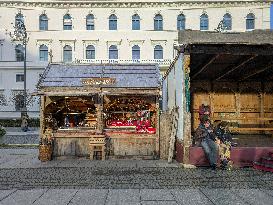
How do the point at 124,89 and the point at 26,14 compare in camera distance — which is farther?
the point at 26,14

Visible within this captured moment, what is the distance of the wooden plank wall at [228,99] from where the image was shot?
16.6 meters

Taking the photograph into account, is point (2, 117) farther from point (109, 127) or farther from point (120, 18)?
point (109, 127)

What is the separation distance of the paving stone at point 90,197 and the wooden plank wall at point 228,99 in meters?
10.0

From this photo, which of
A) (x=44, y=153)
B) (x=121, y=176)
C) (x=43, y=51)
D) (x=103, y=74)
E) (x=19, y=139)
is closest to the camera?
(x=121, y=176)

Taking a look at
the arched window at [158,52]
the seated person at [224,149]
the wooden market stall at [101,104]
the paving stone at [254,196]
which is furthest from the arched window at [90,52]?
the paving stone at [254,196]

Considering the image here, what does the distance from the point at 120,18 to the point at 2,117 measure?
21390 millimetres

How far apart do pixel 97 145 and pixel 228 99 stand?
802 cm

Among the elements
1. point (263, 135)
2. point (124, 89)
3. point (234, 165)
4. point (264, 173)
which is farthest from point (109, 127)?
point (263, 135)

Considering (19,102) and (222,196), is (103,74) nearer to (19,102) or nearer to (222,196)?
(222,196)

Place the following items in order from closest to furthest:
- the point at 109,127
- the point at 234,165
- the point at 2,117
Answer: the point at 234,165 < the point at 109,127 < the point at 2,117

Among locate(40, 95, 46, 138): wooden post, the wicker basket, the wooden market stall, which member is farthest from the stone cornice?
the wicker basket

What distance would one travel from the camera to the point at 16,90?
4494cm

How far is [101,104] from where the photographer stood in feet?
41.1

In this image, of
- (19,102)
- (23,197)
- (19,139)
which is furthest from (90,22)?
(23,197)
